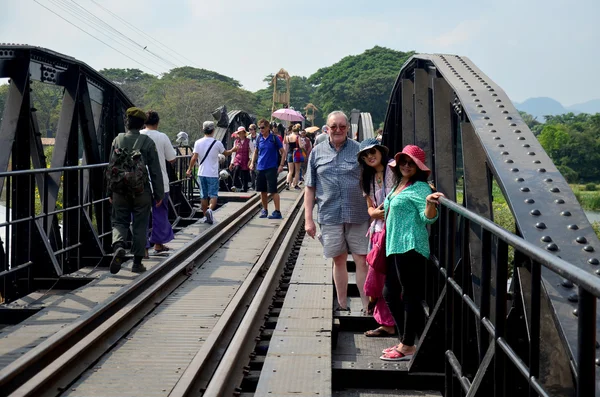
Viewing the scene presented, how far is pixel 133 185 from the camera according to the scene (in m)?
8.27

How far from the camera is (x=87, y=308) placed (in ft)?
22.6

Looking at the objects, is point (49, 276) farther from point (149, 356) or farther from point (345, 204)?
point (345, 204)

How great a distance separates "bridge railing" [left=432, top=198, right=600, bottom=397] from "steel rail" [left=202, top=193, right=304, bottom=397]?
147 cm

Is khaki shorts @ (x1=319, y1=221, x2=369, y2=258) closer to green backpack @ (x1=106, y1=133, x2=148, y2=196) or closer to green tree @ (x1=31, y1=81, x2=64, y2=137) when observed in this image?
green backpack @ (x1=106, y1=133, x2=148, y2=196)

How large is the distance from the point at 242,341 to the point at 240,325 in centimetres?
57

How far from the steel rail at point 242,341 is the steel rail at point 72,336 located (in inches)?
35.9

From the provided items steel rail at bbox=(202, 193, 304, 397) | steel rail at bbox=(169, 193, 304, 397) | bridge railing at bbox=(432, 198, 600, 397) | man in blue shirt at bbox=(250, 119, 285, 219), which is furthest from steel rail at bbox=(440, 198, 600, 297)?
man in blue shirt at bbox=(250, 119, 285, 219)

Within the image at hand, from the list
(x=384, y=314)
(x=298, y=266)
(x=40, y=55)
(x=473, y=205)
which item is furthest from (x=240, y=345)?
(x=40, y=55)

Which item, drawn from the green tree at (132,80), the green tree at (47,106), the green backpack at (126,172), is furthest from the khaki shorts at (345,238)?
the green tree at (132,80)

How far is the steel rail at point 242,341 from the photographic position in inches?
194

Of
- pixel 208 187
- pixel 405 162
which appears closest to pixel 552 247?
pixel 405 162

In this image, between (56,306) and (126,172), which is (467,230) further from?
(126,172)

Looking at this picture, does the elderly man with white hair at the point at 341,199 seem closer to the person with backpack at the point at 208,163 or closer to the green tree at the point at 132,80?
the person with backpack at the point at 208,163

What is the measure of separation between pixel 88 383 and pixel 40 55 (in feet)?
16.0
